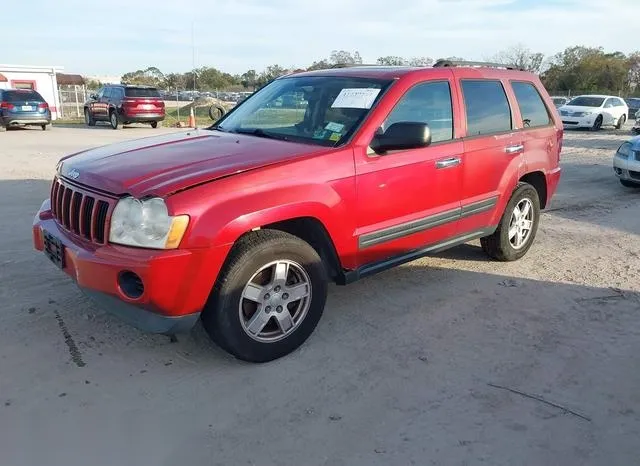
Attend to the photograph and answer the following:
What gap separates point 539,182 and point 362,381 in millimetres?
3469

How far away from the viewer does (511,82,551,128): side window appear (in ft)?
17.4

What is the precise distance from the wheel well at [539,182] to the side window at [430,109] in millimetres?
1543

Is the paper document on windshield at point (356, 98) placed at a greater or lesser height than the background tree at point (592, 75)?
lesser

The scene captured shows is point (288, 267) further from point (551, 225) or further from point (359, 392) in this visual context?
point (551, 225)

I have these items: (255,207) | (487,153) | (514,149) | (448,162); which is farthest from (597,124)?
(255,207)

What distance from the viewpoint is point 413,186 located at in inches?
161

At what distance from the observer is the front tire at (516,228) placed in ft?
17.2

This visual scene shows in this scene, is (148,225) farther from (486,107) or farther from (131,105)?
(131,105)

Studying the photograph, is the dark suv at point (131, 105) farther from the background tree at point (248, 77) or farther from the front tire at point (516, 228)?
the background tree at point (248, 77)

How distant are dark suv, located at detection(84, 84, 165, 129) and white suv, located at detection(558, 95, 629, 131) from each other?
53.3 feet

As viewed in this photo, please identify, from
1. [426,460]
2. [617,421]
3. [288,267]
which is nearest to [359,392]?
[426,460]

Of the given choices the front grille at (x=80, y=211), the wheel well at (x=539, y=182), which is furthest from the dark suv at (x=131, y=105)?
the front grille at (x=80, y=211)

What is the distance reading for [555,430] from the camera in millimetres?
2850

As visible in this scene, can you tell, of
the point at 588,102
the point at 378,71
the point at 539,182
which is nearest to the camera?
the point at 378,71
